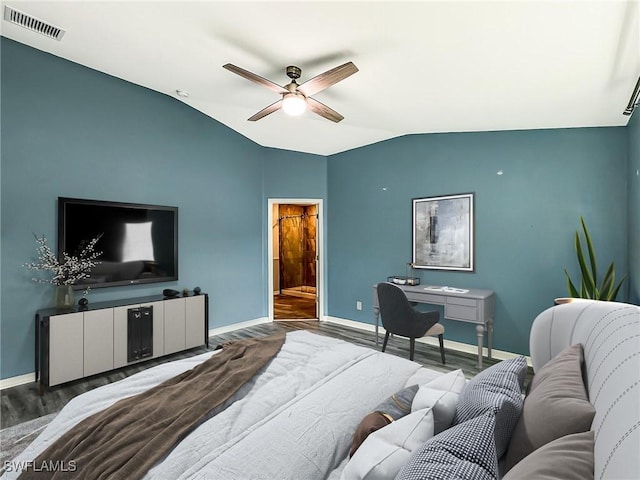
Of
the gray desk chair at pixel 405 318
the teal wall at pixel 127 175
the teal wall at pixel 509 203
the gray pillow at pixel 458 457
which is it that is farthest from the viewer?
the gray desk chair at pixel 405 318

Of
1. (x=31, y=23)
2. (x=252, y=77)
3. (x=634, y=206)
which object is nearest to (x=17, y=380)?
(x=31, y=23)

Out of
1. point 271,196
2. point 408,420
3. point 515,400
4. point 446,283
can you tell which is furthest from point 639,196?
point 271,196

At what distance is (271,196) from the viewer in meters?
5.28

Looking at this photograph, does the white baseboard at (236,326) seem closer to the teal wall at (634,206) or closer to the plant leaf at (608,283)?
the plant leaf at (608,283)

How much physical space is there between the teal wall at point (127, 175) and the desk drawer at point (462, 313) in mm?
2863

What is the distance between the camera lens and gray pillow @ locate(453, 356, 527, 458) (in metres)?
1.06

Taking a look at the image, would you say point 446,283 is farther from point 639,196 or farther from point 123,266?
point 123,266

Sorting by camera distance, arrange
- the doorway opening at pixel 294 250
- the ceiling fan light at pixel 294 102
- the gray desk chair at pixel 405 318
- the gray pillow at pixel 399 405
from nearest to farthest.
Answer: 1. the gray pillow at pixel 399 405
2. the ceiling fan light at pixel 294 102
3. the gray desk chair at pixel 405 318
4. the doorway opening at pixel 294 250

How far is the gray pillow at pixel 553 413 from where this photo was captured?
0.92 meters

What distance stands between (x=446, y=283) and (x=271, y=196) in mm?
2978

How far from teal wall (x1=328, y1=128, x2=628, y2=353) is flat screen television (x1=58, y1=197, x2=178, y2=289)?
109 inches

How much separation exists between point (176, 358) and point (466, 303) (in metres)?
3.33

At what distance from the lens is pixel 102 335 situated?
3.13m

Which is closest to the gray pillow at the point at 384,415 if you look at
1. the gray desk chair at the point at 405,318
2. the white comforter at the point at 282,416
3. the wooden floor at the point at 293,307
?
the white comforter at the point at 282,416
